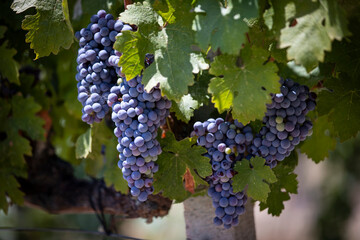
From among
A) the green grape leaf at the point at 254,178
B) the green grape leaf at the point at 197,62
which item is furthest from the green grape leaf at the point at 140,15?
the green grape leaf at the point at 254,178

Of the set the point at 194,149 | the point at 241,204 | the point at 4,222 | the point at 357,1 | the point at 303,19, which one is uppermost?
the point at 303,19

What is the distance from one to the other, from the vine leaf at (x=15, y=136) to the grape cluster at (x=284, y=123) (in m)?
0.93

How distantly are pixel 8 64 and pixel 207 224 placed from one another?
2.88 ft

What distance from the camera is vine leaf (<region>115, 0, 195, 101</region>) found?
1.02 meters

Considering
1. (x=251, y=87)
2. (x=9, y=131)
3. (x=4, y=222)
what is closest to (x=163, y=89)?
(x=251, y=87)

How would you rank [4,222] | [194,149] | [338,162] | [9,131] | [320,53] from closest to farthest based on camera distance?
[320,53]
[194,149]
[9,131]
[338,162]
[4,222]

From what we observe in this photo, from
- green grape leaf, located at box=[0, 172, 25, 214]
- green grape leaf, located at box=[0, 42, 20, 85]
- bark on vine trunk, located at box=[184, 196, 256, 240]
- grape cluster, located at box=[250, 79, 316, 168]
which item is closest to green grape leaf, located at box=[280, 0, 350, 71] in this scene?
grape cluster, located at box=[250, 79, 316, 168]

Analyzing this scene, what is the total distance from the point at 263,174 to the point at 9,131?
3.46 feet

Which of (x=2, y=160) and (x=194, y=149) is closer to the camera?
(x=194, y=149)

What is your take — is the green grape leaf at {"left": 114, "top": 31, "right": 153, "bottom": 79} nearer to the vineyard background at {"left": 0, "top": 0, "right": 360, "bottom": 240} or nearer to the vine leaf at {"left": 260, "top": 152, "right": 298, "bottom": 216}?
the vineyard background at {"left": 0, "top": 0, "right": 360, "bottom": 240}

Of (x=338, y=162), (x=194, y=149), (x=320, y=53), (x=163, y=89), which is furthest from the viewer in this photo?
(x=338, y=162)

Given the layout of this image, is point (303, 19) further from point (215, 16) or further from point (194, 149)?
point (194, 149)

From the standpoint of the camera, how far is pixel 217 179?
114cm

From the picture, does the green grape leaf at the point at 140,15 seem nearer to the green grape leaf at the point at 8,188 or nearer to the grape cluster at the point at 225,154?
the grape cluster at the point at 225,154
